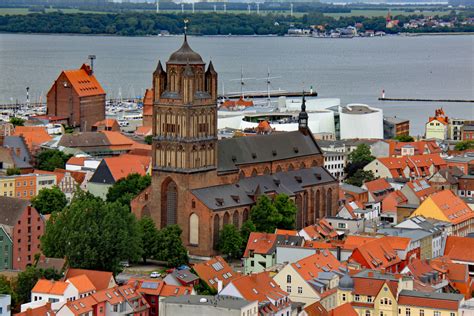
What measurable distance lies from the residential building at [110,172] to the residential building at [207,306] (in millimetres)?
24140

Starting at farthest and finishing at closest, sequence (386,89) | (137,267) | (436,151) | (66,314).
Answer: (386,89)
(436,151)
(137,267)
(66,314)

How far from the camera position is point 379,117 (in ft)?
302

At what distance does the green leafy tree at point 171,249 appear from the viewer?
53719 millimetres

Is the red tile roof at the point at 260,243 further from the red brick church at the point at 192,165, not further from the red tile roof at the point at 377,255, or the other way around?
the red tile roof at the point at 377,255

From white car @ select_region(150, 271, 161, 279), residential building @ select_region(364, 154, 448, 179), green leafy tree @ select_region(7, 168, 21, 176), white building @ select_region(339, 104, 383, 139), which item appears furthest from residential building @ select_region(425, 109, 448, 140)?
white car @ select_region(150, 271, 161, 279)

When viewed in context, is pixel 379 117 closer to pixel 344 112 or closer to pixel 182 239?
pixel 344 112

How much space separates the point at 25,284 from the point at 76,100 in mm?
48657

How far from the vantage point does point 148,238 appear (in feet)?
179

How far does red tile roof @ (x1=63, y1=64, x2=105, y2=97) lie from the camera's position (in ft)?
312

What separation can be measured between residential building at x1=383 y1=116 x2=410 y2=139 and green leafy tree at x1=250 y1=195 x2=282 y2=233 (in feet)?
120

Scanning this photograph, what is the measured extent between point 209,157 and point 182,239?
11.4 feet

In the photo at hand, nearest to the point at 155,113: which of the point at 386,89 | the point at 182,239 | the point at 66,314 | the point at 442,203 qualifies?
the point at 182,239

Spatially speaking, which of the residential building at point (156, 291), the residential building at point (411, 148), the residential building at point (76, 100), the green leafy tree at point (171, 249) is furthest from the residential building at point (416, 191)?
the residential building at point (76, 100)

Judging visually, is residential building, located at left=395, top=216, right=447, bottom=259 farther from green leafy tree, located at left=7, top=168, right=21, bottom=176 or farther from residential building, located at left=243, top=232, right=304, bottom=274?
green leafy tree, located at left=7, top=168, right=21, bottom=176
